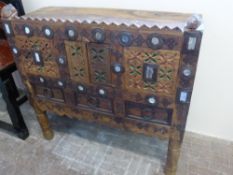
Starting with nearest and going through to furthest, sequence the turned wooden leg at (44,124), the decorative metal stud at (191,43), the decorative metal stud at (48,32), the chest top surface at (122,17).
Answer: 1. the decorative metal stud at (191,43)
2. the chest top surface at (122,17)
3. the decorative metal stud at (48,32)
4. the turned wooden leg at (44,124)

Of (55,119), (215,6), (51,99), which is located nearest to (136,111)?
(51,99)

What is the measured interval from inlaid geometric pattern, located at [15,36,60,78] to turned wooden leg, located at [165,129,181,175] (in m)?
0.65

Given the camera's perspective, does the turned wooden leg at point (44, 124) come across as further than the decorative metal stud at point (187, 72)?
Yes

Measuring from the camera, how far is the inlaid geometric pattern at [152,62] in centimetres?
85

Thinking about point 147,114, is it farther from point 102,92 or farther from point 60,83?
point 60,83

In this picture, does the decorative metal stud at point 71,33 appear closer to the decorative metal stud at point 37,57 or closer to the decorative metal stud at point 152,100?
the decorative metal stud at point 37,57

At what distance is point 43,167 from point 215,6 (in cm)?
132

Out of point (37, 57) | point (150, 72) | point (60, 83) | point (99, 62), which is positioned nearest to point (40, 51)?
point (37, 57)

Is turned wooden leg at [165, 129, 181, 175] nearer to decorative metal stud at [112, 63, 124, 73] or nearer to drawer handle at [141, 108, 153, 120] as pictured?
drawer handle at [141, 108, 153, 120]

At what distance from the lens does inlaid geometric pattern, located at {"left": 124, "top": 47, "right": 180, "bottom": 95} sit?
2.80ft

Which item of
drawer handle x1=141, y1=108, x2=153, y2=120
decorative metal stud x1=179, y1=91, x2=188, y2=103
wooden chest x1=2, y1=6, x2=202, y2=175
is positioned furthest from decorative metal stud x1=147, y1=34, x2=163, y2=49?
drawer handle x1=141, y1=108, x2=153, y2=120

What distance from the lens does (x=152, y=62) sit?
2.90 ft

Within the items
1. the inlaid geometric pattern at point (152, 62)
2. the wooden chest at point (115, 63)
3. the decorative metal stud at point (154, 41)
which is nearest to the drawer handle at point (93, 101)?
the wooden chest at point (115, 63)

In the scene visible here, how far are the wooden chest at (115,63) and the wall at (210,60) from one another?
0.53 feet
